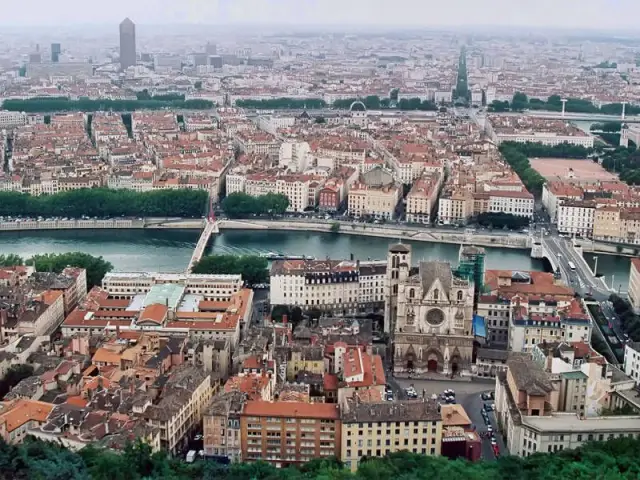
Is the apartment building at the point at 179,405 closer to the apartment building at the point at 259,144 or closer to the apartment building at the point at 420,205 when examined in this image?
the apartment building at the point at 420,205

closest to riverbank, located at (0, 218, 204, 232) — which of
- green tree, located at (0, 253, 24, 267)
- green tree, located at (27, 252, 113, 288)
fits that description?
green tree, located at (0, 253, 24, 267)

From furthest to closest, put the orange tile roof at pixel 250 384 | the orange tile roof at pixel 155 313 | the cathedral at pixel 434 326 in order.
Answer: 1. the orange tile roof at pixel 155 313
2. the cathedral at pixel 434 326
3. the orange tile roof at pixel 250 384

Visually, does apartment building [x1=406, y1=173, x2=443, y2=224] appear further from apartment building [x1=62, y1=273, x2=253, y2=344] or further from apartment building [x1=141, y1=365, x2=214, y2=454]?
apartment building [x1=141, y1=365, x2=214, y2=454]

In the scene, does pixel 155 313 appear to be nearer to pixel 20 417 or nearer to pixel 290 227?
pixel 20 417

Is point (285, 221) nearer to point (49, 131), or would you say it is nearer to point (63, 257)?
point (63, 257)

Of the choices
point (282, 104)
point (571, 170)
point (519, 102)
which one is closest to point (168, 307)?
point (571, 170)

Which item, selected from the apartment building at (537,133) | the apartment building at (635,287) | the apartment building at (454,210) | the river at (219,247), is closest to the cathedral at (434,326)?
the apartment building at (635,287)
